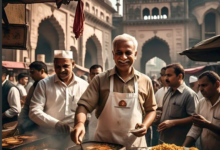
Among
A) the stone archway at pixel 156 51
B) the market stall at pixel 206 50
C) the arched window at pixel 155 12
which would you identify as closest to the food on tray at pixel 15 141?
the market stall at pixel 206 50

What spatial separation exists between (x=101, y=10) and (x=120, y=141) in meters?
23.3

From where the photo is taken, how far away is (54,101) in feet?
9.83

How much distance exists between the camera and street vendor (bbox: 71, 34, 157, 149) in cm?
200

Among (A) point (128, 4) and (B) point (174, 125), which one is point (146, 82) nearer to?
(B) point (174, 125)

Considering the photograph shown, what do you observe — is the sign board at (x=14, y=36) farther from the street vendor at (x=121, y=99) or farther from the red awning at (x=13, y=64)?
the red awning at (x=13, y=64)

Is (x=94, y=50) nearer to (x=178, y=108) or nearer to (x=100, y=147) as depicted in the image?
(x=178, y=108)

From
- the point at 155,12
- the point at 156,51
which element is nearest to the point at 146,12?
the point at 155,12

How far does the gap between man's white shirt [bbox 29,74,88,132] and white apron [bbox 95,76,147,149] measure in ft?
3.18

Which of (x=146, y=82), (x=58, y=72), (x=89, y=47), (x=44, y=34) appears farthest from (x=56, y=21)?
(x=146, y=82)

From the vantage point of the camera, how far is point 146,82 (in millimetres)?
2152

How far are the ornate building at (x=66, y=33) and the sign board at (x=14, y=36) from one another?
11.1 meters

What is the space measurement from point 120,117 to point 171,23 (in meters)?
26.7

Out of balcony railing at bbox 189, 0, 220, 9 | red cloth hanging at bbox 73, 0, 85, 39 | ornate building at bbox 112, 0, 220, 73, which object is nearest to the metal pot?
red cloth hanging at bbox 73, 0, 85, 39

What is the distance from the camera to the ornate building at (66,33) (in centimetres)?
1488
